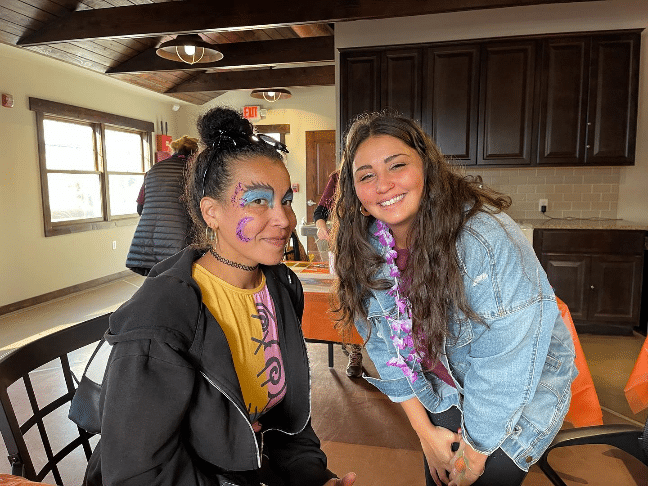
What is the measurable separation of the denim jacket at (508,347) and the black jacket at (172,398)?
0.44m

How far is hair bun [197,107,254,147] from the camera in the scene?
3.71 feet

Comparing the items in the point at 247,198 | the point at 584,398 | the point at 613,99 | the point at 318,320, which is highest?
the point at 613,99

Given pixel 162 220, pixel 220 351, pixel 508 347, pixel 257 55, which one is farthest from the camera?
pixel 257 55

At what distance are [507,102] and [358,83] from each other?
1420mm

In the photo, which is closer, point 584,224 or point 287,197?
point 287,197

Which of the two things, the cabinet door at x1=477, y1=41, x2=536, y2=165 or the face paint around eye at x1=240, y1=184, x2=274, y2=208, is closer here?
the face paint around eye at x1=240, y1=184, x2=274, y2=208

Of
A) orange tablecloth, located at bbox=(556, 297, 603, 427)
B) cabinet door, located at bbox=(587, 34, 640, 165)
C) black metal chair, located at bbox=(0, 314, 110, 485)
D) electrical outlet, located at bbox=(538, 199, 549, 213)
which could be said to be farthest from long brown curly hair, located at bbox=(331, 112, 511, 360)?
electrical outlet, located at bbox=(538, 199, 549, 213)

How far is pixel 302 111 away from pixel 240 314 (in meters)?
7.30

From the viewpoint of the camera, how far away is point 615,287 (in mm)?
3959

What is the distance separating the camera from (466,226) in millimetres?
1120

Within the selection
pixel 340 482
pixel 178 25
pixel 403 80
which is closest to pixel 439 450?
pixel 340 482

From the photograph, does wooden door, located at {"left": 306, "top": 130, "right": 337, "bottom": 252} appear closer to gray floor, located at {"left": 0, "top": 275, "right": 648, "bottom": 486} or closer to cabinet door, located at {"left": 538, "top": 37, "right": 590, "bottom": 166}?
cabinet door, located at {"left": 538, "top": 37, "right": 590, "bottom": 166}

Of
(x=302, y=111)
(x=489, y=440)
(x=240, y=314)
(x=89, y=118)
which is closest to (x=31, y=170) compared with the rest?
(x=89, y=118)

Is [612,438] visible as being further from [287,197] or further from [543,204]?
[543,204]
